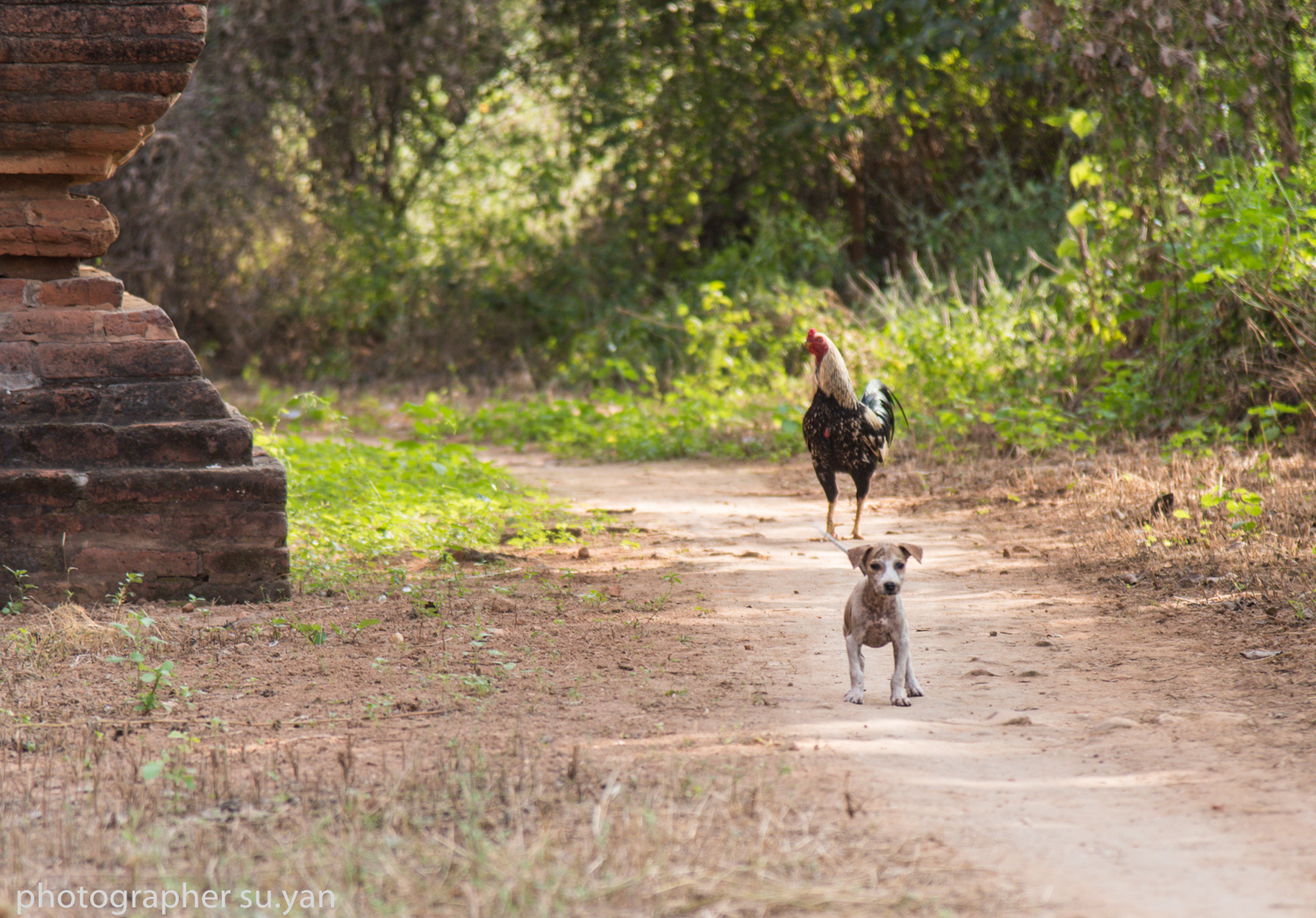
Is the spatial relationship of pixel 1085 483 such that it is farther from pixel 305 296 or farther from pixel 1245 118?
pixel 305 296

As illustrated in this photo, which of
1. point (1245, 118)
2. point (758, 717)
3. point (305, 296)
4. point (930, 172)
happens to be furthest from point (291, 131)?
point (758, 717)

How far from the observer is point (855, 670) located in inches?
158

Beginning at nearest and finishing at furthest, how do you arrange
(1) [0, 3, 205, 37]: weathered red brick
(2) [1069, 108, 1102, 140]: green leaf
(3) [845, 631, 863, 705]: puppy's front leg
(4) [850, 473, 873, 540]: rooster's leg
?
(3) [845, 631, 863, 705]: puppy's front leg
(1) [0, 3, 205, 37]: weathered red brick
(4) [850, 473, 873, 540]: rooster's leg
(2) [1069, 108, 1102, 140]: green leaf

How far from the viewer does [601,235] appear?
1593 centimetres

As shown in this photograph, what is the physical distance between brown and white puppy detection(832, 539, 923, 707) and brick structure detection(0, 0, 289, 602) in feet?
8.75

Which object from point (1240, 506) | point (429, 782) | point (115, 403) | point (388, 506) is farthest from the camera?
point (388, 506)

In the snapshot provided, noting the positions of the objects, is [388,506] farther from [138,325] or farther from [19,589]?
[19,589]

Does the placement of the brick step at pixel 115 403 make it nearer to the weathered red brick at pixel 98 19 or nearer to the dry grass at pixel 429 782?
the dry grass at pixel 429 782

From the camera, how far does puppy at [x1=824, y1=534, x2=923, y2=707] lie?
3.99 metres

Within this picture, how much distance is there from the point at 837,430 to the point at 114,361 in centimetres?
385

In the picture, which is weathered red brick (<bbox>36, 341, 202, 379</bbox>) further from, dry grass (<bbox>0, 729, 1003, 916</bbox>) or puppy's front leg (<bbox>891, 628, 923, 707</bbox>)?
puppy's front leg (<bbox>891, 628, 923, 707</bbox>)

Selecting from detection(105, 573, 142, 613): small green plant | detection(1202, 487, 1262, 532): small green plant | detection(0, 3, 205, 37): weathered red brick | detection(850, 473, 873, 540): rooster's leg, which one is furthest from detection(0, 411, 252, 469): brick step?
detection(1202, 487, 1262, 532): small green plant

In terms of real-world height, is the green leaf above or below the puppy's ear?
above

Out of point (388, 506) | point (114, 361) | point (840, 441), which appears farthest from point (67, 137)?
point (840, 441)
